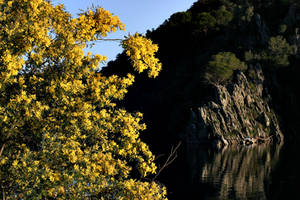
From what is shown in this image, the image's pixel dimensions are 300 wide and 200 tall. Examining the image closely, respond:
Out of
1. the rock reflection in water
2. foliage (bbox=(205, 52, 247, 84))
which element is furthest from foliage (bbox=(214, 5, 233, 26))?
the rock reflection in water

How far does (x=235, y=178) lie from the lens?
156 feet

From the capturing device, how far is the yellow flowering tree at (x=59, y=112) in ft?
42.8

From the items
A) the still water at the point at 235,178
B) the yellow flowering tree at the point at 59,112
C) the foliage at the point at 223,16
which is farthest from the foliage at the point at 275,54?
Answer: the yellow flowering tree at the point at 59,112

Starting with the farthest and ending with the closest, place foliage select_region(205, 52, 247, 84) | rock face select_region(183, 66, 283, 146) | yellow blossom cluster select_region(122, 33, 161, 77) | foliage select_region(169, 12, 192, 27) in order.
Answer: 1. foliage select_region(169, 12, 192, 27)
2. foliage select_region(205, 52, 247, 84)
3. rock face select_region(183, 66, 283, 146)
4. yellow blossom cluster select_region(122, 33, 161, 77)

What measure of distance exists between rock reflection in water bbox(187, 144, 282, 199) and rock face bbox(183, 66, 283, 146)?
2946 cm

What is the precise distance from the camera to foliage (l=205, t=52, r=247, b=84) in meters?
111

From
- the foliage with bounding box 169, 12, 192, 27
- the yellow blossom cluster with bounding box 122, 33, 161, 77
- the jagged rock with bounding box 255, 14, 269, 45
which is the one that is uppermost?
the foliage with bounding box 169, 12, 192, 27

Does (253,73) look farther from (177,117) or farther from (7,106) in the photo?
(7,106)

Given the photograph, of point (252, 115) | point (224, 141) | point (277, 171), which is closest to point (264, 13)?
point (252, 115)

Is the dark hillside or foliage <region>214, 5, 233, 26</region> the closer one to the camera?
the dark hillside

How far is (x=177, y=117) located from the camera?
396 ft

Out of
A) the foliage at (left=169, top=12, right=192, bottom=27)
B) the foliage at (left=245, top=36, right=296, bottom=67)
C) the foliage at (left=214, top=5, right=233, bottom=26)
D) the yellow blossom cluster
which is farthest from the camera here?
the foliage at (left=169, top=12, right=192, bottom=27)

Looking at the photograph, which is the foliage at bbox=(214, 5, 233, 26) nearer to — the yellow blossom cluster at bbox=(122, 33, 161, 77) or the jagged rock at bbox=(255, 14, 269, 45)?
the jagged rock at bbox=(255, 14, 269, 45)

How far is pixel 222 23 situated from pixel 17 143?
13742 centimetres
